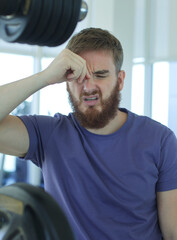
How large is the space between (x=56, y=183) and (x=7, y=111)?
0.32 metres

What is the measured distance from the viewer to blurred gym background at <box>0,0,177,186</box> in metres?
3.60

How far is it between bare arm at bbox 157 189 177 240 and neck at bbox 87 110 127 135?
29 centimetres

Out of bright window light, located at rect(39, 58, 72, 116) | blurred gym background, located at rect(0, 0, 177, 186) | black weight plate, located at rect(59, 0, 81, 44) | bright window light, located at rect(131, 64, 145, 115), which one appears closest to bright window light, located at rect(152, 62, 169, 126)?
blurred gym background, located at rect(0, 0, 177, 186)

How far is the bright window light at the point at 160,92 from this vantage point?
11.7ft

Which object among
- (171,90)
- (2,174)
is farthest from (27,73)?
(171,90)

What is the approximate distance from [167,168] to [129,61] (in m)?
2.56

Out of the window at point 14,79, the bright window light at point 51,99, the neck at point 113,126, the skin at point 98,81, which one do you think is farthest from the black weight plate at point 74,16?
the bright window light at point 51,99

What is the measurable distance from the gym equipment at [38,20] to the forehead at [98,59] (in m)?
0.54

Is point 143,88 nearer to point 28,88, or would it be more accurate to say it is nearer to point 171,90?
point 171,90

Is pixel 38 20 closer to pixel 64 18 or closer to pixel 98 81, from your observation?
pixel 64 18

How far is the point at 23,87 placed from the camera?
112 cm

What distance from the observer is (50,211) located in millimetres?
604

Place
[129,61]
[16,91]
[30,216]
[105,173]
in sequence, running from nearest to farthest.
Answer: [30,216]
[16,91]
[105,173]
[129,61]

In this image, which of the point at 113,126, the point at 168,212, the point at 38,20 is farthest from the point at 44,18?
the point at 168,212
